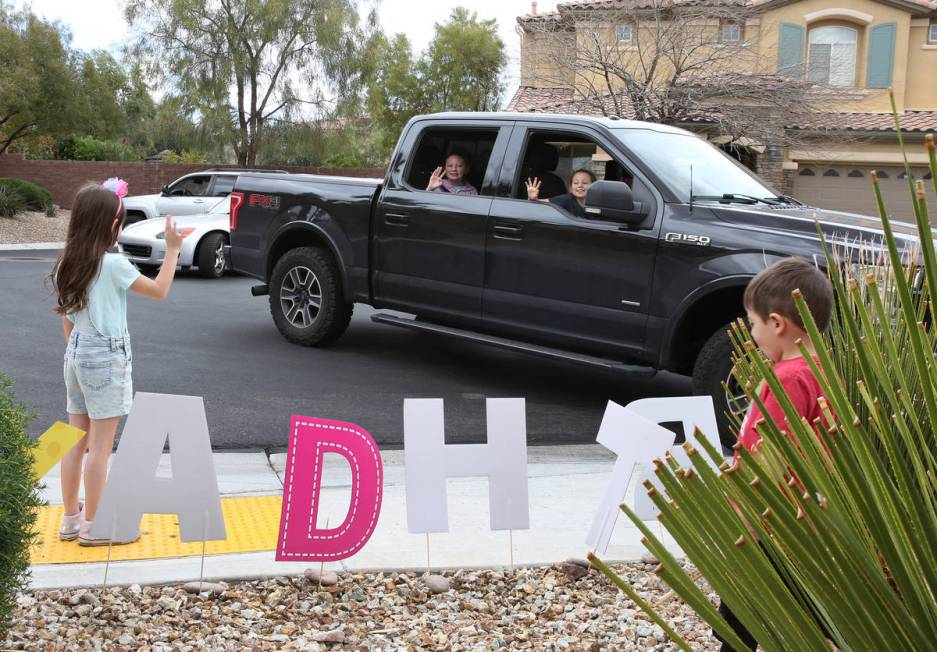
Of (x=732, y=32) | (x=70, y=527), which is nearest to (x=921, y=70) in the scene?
(x=732, y=32)

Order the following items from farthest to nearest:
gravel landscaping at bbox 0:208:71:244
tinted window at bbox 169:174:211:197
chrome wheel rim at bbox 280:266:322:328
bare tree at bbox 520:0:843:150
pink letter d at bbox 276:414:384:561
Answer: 1. bare tree at bbox 520:0:843:150
2. gravel landscaping at bbox 0:208:71:244
3. tinted window at bbox 169:174:211:197
4. chrome wheel rim at bbox 280:266:322:328
5. pink letter d at bbox 276:414:384:561

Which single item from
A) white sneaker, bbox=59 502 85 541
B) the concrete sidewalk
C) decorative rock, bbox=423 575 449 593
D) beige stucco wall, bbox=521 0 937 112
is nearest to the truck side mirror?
the concrete sidewalk

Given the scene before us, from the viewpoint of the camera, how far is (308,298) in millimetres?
8953

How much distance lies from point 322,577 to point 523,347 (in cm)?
350

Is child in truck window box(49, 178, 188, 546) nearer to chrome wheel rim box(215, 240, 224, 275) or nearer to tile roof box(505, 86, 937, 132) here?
chrome wheel rim box(215, 240, 224, 275)

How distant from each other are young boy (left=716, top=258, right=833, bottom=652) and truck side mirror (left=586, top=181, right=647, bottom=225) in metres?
3.61

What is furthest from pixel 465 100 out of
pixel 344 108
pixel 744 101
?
pixel 744 101

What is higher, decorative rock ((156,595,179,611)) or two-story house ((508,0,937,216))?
two-story house ((508,0,937,216))

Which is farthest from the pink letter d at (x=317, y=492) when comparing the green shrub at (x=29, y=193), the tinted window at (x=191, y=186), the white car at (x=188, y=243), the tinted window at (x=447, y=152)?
the green shrub at (x=29, y=193)

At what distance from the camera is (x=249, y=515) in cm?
493

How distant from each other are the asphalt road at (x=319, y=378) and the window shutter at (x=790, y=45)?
71.0 feet

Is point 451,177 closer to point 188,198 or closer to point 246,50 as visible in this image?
point 188,198

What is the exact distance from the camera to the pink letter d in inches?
151

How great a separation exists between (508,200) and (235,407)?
2.42m
